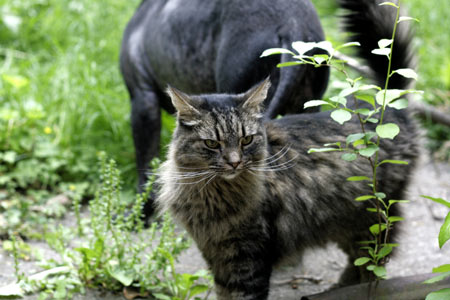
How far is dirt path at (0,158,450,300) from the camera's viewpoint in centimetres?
345

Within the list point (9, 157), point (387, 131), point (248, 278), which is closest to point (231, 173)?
point (248, 278)

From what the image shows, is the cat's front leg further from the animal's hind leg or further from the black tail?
the animal's hind leg

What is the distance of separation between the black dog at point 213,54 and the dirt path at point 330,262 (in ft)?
2.87

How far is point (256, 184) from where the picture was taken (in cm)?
288

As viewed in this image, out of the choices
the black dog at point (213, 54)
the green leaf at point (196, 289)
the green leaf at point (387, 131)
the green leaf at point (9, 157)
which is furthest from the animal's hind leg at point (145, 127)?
the green leaf at point (387, 131)

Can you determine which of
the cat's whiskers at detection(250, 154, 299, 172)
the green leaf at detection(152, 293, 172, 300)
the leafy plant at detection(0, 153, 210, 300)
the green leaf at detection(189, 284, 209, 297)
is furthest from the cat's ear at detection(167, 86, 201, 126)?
the green leaf at detection(152, 293, 172, 300)

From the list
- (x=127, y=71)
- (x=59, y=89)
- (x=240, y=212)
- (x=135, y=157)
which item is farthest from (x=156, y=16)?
(x=240, y=212)

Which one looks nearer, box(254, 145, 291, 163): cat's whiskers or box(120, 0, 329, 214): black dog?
box(254, 145, 291, 163): cat's whiskers

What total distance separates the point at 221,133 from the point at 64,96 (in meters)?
2.88

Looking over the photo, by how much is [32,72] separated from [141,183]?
198 cm

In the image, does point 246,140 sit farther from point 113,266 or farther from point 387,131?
point 113,266

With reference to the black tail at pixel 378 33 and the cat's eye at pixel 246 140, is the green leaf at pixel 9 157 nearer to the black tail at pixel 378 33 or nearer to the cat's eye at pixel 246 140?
the cat's eye at pixel 246 140

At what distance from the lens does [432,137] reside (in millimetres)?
5453

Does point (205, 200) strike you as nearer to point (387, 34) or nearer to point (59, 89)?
point (387, 34)
